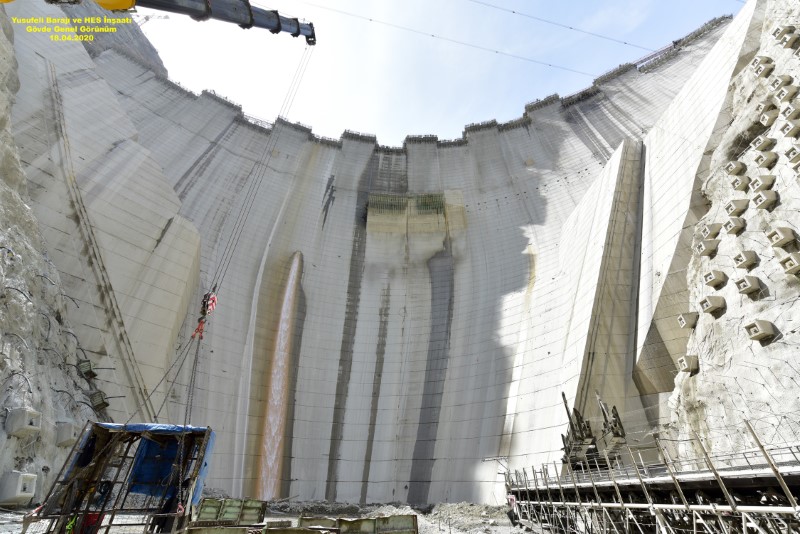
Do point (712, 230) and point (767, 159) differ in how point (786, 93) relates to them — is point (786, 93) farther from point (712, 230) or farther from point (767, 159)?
point (712, 230)

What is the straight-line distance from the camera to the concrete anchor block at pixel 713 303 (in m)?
11.0

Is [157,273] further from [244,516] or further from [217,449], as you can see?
[244,516]

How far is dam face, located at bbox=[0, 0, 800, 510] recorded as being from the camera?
11422 mm

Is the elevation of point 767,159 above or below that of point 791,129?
below

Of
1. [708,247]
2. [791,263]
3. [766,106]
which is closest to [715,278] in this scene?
[708,247]

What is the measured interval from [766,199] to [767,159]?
1.28 metres

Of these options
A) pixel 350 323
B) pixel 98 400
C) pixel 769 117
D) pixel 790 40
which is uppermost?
pixel 790 40

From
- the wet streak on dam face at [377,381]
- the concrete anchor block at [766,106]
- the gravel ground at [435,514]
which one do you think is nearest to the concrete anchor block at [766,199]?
the concrete anchor block at [766,106]

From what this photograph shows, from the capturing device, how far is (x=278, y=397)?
58.6 ft

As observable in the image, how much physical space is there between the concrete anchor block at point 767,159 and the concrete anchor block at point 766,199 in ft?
2.94

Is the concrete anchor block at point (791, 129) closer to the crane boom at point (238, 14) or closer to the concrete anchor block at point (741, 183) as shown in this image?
the concrete anchor block at point (741, 183)

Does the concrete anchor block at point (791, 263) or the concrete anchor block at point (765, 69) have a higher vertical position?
the concrete anchor block at point (765, 69)

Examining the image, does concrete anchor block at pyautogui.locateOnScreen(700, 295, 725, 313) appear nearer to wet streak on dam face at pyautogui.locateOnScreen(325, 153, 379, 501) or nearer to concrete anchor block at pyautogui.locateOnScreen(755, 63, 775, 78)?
concrete anchor block at pyautogui.locateOnScreen(755, 63, 775, 78)

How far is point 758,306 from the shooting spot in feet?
32.6
